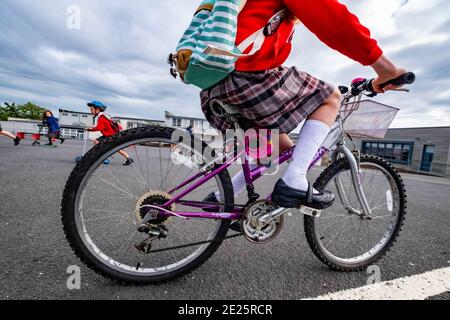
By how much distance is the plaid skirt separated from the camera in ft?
4.19

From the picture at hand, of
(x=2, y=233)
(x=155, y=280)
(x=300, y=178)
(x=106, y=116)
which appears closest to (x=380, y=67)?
(x=300, y=178)

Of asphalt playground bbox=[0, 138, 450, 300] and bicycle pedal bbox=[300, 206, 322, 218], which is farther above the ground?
bicycle pedal bbox=[300, 206, 322, 218]

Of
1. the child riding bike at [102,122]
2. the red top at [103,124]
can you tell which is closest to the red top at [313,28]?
the child riding bike at [102,122]

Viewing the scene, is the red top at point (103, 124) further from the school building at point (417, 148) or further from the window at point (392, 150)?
the window at point (392, 150)

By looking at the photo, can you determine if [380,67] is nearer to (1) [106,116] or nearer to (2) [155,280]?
(2) [155,280]

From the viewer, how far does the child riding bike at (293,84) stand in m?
1.16

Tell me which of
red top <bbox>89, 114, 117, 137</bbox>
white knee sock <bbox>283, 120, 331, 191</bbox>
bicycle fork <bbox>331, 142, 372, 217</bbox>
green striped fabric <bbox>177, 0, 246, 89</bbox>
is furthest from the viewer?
red top <bbox>89, 114, 117, 137</bbox>

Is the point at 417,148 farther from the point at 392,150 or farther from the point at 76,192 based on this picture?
the point at 76,192

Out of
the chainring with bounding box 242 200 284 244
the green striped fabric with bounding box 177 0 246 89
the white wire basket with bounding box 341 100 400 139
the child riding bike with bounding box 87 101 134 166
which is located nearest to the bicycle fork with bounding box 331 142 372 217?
the white wire basket with bounding box 341 100 400 139

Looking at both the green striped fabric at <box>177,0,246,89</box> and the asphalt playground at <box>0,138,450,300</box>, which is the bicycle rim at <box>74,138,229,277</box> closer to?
the asphalt playground at <box>0,138,450,300</box>

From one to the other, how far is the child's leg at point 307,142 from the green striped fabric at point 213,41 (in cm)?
66

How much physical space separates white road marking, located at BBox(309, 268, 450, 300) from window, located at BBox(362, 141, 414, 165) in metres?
32.4

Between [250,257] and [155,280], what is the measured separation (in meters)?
0.73
